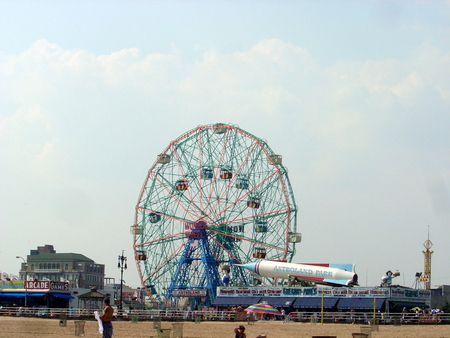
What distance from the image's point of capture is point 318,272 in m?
69.8

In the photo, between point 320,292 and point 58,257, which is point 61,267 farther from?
point 320,292

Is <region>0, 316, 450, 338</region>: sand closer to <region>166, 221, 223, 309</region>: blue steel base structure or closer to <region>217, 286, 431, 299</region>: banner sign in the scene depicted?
<region>217, 286, 431, 299</region>: banner sign

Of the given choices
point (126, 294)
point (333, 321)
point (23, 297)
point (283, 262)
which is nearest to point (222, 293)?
point (283, 262)

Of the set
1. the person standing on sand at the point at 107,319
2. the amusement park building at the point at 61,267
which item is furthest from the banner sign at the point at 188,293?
the amusement park building at the point at 61,267

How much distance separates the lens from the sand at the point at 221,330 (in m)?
43.8

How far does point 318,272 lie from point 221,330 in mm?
22702

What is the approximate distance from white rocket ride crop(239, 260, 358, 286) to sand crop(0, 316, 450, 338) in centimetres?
1596

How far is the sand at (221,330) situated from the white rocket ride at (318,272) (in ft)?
52.4

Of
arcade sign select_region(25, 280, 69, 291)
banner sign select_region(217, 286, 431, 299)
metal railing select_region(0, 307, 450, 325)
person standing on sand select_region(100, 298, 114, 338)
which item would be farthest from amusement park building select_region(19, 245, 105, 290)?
person standing on sand select_region(100, 298, 114, 338)

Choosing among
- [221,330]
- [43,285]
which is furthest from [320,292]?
[43,285]

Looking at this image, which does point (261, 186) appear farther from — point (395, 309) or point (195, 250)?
point (395, 309)

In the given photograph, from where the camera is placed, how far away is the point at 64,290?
281ft

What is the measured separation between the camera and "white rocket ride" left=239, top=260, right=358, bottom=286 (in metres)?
68.9

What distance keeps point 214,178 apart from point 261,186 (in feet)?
19.2
